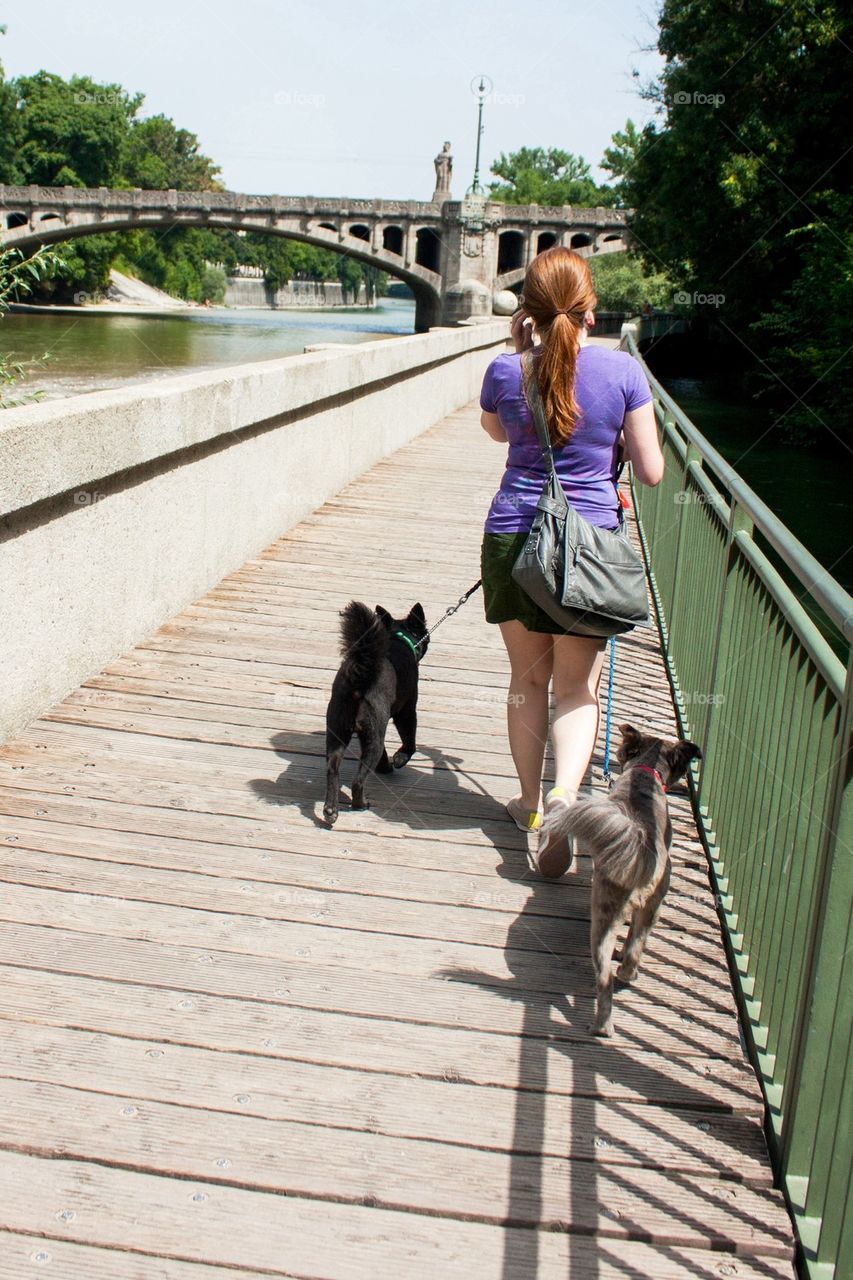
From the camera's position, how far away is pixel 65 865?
3.52 metres

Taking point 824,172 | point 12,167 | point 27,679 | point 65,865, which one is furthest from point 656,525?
point 12,167

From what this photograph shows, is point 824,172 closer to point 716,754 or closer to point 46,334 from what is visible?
point 716,754

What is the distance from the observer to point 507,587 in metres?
3.68

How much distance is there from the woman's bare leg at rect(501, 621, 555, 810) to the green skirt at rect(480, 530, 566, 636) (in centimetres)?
10

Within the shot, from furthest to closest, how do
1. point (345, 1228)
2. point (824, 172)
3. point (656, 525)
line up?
point (824, 172)
point (656, 525)
point (345, 1228)

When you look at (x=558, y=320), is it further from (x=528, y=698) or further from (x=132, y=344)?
(x=132, y=344)

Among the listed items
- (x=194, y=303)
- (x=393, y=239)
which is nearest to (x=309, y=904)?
(x=393, y=239)

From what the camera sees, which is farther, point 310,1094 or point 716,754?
point 716,754

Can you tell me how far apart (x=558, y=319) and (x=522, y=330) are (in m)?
0.19

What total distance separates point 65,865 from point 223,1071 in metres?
1.03
